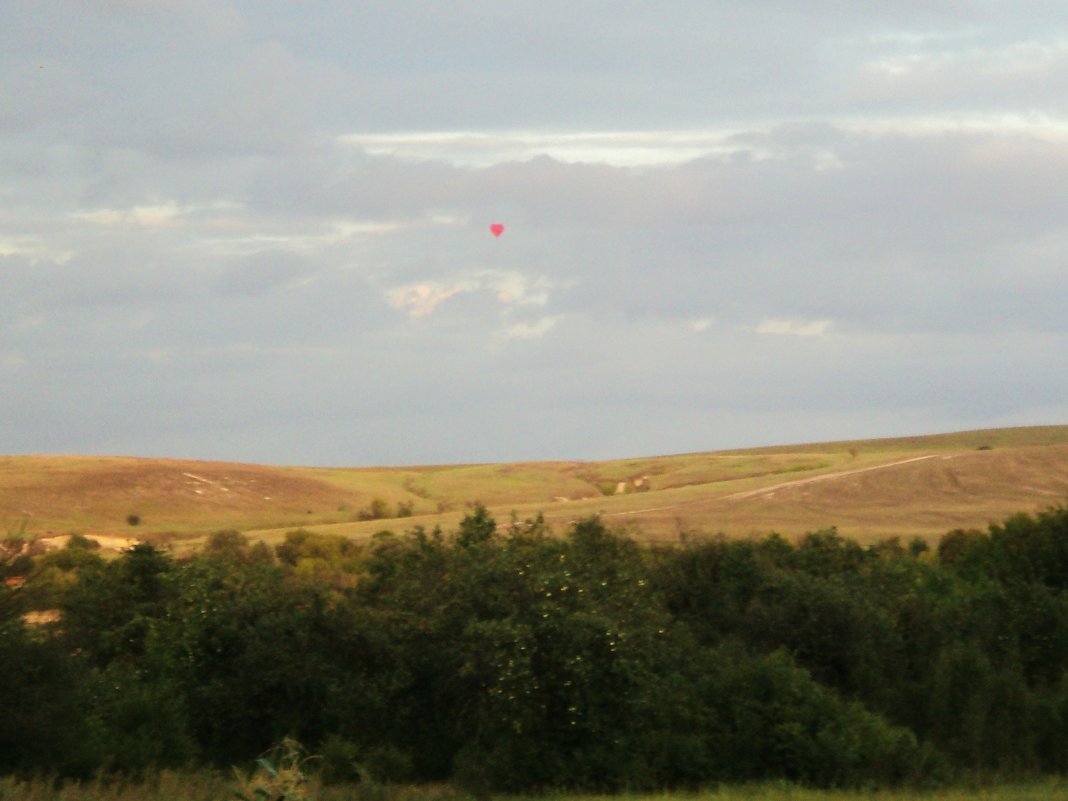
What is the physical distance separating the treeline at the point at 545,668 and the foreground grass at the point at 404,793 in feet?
3.76

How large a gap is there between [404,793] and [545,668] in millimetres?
6632

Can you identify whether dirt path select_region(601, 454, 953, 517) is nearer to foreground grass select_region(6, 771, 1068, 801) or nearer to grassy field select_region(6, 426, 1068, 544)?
grassy field select_region(6, 426, 1068, 544)

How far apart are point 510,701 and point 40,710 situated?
7.34m

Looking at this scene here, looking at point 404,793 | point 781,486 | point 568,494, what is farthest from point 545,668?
point 568,494

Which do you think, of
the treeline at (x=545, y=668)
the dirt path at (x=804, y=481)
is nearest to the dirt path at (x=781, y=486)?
the dirt path at (x=804, y=481)

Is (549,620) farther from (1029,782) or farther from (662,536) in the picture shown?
(662,536)

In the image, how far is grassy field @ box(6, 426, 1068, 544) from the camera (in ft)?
231

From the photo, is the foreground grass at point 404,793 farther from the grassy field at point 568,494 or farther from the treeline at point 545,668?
the grassy field at point 568,494

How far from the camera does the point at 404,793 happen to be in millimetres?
14016

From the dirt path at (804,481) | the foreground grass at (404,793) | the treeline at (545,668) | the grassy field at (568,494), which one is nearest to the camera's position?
the foreground grass at (404,793)

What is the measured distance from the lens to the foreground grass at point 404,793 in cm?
1287

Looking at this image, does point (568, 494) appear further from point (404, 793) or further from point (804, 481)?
point (404, 793)

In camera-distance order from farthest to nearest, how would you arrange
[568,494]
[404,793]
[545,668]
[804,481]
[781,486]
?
1. [568,494]
2. [804,481]
3. [781,486]
4. [545,668]
5. [404,793]

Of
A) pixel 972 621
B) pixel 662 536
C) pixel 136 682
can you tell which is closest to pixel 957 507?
pixel 662 536
